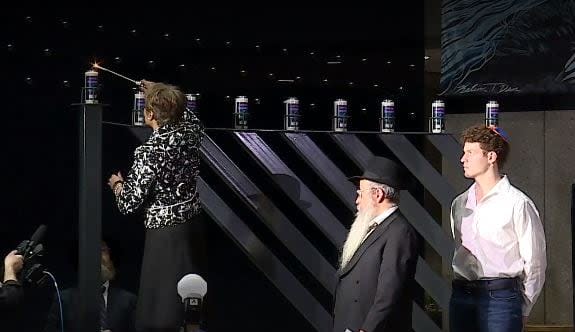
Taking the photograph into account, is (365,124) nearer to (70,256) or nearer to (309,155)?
(309,155)

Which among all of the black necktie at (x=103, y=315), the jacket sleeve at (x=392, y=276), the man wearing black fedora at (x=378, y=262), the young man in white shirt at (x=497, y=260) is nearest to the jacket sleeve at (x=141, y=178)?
the black necktie at (x=103, y=315)

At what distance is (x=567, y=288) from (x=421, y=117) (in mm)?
1317

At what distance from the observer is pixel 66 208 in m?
6.20

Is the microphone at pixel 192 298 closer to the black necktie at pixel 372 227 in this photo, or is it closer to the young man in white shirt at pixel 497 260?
the black necktie at pixel 372 227

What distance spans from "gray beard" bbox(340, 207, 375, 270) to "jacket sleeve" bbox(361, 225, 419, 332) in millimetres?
153

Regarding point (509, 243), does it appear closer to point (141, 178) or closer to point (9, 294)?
point (141, 178)

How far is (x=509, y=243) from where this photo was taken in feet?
14.7

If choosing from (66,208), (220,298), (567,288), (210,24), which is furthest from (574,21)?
(66,208)

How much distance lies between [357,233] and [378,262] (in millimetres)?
183

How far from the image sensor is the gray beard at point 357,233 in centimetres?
440

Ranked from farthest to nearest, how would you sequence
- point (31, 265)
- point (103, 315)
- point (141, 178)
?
point (103, 315), point (141, 178), point (31, 265)

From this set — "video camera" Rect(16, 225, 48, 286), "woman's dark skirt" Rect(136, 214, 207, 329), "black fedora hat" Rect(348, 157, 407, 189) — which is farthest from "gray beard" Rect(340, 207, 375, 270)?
"video camera" Rect(16, 225, 48, 286)
